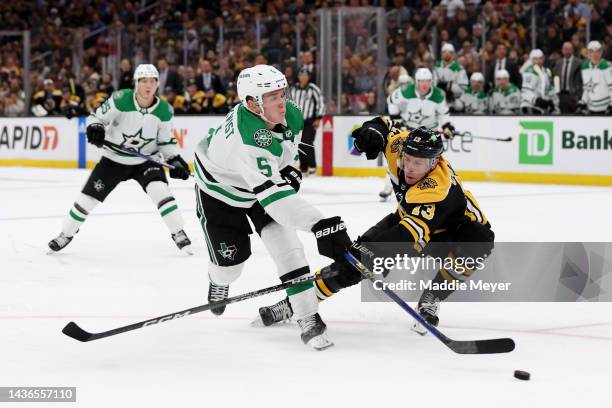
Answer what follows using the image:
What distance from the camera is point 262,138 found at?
348 centimetres

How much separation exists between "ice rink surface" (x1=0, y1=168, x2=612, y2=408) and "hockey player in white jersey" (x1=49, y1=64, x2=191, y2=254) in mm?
227

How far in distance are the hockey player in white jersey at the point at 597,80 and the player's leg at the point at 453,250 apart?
737 cm

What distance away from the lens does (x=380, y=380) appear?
3.11m

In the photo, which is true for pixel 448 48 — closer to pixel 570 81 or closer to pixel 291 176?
pixel 570 81

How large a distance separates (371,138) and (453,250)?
1.76 ft

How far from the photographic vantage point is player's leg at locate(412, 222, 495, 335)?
3.89m

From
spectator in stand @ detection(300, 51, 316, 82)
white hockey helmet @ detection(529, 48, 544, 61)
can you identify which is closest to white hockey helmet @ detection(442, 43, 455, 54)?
white hockey helmet @ detection(529, 48, 544, 61)

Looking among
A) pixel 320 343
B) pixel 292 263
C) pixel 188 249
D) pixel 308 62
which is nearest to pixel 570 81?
pixel 308 62

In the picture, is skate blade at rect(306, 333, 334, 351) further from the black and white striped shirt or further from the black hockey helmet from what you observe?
the black and white striped shirt

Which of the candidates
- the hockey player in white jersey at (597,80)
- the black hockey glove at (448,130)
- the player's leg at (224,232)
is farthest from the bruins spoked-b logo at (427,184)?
the hockey player in white jersey at (597,80)

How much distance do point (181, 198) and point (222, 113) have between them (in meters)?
3.69

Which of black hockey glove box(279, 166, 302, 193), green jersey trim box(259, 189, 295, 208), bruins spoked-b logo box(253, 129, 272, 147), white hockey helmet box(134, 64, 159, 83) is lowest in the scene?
green jersey trim box(259, 189, 295, 208)

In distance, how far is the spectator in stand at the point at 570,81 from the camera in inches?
433

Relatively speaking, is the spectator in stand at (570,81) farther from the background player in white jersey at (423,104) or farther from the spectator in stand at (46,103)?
the spectator in stand at (46,103)
